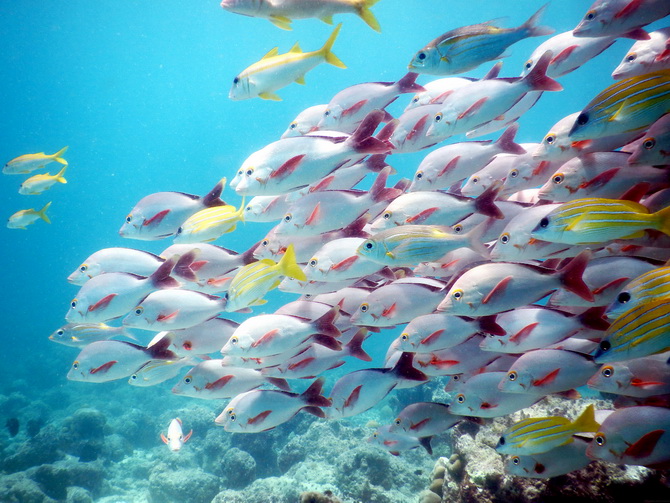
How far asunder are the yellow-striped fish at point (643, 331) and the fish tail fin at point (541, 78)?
5.83ft

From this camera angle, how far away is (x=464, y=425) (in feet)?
16.7

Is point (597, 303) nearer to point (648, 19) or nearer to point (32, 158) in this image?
point (648, 19)

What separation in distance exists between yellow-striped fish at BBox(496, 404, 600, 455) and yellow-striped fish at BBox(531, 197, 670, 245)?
4.01ft

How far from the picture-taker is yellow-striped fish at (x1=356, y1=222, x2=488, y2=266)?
262 centimetres

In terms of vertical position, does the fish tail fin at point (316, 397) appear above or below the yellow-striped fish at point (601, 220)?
below

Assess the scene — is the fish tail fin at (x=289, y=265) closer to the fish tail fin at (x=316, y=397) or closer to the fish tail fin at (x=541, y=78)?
the fish tail fin at (x=316, y=397)

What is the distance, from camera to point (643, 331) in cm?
202

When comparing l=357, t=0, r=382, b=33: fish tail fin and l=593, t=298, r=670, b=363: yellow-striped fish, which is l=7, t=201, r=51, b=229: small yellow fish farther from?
l=593, t=298, r=670, b=363: yellow-striped fish

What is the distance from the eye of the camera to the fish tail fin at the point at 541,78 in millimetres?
2787

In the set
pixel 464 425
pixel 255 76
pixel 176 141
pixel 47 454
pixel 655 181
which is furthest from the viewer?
pixel 176 141

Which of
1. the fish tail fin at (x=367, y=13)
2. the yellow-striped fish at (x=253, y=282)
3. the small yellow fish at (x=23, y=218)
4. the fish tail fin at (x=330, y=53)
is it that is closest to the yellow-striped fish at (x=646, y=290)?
the yellow-striped fish at (x=253, y=282)

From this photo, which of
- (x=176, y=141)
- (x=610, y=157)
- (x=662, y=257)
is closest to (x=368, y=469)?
(x=662, y=257)

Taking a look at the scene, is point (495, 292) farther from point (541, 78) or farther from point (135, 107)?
point (135, 107)

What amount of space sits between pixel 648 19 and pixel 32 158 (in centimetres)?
1263
